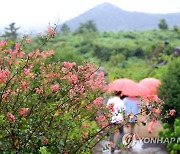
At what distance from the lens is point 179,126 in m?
6.36

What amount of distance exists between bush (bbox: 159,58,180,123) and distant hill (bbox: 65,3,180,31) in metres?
130

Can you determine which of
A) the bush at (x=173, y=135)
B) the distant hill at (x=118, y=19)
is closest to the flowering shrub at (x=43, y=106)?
the bush at (x=173, y=135)

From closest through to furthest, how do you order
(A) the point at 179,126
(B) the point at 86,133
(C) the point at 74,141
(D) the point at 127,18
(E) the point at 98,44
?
(C) the point at 74,141 < (B) the point at 86,133 < (A) the point at 179,126 < (E) the point at 98,44 < (D) the point at 127,18

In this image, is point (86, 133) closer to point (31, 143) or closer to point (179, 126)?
point (31, 143)

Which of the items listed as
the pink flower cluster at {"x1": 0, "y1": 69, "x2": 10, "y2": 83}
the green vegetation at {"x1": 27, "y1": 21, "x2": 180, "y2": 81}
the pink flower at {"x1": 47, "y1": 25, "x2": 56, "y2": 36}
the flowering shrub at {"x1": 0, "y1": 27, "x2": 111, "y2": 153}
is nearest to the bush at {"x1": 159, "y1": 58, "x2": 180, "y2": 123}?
the flowering shrub at {"x1": 0, "y1": 27, "x2": 111, "y2": 153}

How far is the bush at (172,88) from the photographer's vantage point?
6566 mm

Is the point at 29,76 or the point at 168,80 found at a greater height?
the point at 29,76

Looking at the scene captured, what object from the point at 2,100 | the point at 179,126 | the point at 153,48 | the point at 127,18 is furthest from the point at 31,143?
the point at 127,18

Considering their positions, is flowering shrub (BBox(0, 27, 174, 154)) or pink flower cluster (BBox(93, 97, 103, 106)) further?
pink flower cluster (BBox(93, 97, 103, 106))

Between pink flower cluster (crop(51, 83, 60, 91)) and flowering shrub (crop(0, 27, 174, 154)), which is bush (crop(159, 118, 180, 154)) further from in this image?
pink flower cluster (crop(51, 83, 60, 91))

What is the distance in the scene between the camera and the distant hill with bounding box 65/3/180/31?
5531 inches

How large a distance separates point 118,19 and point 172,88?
474ft

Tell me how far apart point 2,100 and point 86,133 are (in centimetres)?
85

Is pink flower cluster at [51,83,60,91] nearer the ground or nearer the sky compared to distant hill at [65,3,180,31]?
nearer the sky
